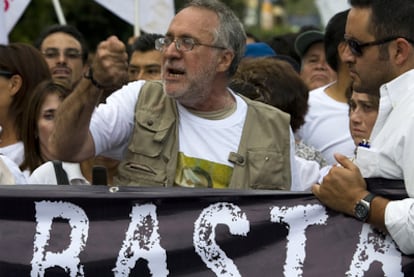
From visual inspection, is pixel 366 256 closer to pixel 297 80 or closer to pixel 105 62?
pixel 105 62

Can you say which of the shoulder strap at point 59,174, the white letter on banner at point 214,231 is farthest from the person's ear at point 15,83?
the white letter on banner at point 214,231

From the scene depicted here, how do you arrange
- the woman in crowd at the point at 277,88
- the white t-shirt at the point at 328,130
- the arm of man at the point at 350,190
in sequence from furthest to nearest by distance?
the white t-shirt at the point at 328,130, the woman in crowd at the point at 277,88, the arm of man at the point at 350,190

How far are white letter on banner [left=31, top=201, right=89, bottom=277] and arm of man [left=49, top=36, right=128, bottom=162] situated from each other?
0.55 meters

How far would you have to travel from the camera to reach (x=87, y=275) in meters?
4.63

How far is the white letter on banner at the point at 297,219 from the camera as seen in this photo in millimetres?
4668

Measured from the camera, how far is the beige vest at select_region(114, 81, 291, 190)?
535 cm

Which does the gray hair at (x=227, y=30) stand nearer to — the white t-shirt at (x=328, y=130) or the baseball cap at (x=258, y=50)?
the white t-shirt at (x=328, y=130)

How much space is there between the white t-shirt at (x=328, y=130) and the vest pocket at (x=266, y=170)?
5.09 feet

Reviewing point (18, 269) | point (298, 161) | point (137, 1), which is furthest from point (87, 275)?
point (137, 1)

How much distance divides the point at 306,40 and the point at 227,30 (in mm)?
3644

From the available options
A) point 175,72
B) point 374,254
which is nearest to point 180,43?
point 175,72

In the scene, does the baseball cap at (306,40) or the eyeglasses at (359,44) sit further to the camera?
the baseball cap at (306,40)

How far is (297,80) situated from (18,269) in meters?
2.29

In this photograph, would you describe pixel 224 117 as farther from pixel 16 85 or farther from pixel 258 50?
pixel 258 50
